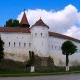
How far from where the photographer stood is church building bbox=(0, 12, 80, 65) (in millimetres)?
89688

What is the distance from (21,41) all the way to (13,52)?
385 cm

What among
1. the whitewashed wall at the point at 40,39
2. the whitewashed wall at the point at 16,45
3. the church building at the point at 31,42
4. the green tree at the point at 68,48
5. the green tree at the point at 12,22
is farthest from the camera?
the green tree at the point at 12,22

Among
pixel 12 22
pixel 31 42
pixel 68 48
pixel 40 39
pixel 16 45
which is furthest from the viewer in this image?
pixel 12 22

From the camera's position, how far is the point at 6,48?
293 ft

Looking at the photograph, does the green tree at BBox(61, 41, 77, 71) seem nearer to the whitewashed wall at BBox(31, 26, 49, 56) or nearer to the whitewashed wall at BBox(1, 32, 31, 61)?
the whitewashed wall at BBox(31, 26, 49, 56)

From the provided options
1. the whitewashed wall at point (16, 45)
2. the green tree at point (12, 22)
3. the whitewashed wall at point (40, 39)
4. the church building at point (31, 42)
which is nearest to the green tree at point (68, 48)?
the church building at point (31, 42)

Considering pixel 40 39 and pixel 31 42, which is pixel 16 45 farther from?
pixel 40 39

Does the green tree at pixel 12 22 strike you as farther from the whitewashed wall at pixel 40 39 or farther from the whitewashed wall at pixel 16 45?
the whitewashed wall at pixel 16 45

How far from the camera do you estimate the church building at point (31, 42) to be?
89688 millimetres

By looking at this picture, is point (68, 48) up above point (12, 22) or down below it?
below

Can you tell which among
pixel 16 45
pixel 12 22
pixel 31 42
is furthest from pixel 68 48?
pixel 12 22

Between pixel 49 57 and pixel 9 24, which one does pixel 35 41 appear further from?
pixel 9 24

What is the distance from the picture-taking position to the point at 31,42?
92.1 meters

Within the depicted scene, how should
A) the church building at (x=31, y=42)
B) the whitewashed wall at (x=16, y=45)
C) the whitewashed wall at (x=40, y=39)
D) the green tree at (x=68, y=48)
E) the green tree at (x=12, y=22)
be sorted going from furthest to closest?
the green tree at (x=12, y=22) → the whitewashed wall at (x=40, y=39) → the church building at (x=31, y=42) → the whitewashed wall at (x=16, y=45) → the green tree at (x=68, y=48)
